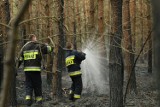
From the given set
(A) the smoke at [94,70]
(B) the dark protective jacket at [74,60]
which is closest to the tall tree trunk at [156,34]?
(B) the dark protective jacket at [74,60]

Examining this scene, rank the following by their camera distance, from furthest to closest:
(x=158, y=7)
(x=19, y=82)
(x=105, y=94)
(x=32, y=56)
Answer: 1. (x=19, y=82)
2. (x=105, y=94)
3. (x=32, y=56)
4. (x=158, y=7)

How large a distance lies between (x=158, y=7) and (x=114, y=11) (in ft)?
23.9

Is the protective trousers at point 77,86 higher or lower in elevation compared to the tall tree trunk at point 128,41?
lower

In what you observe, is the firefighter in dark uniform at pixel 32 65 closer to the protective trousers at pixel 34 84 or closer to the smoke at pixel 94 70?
the protective trousers at pixel 34 84

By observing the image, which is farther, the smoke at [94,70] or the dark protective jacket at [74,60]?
the smoke at [94,70]

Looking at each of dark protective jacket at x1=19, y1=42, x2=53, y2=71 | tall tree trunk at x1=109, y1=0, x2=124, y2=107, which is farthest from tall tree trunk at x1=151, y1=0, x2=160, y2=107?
dark protective jacket at x1=19, y1=42, x2=53, y2=71

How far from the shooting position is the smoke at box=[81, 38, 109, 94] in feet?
39.7

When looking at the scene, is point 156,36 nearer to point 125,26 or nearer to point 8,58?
point 8,58

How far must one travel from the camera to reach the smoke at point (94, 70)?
12096 millimetres

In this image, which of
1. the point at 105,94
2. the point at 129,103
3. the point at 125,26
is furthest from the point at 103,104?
the point at 125,26

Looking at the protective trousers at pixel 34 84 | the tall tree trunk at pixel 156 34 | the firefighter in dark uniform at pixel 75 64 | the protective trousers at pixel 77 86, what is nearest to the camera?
the tall tree trunk at pixel 156 34

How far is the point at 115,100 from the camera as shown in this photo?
8625 mm

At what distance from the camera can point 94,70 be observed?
45.0ft

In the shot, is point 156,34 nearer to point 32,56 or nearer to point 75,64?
point 32,56
